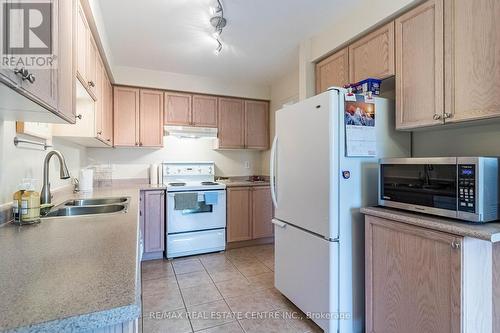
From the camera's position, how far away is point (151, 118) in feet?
11.5

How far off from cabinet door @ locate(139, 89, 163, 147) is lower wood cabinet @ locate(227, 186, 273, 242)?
1205 mm

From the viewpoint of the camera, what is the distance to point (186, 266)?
3.01 m

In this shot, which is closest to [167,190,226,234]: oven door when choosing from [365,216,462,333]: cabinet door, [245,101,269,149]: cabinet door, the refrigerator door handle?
[245,101,269,149]: cabinet door

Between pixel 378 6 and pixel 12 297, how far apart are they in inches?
96.9

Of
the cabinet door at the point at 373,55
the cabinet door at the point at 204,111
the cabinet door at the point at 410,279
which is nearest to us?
the cabinet door at the point at 410,279

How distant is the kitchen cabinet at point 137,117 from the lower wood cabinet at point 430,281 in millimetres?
→ 2906

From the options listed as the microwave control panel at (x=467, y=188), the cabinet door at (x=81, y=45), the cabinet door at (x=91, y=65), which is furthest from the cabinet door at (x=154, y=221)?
the microwave control panel at (x=467, y=188)

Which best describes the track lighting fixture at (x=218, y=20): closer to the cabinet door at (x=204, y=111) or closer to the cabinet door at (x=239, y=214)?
the cabinet door at (x=204, y=111)

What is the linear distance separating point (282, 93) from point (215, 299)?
283cm

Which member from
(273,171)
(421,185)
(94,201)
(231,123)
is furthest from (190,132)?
(421,185)

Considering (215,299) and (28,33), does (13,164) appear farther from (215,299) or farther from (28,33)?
(215,299)

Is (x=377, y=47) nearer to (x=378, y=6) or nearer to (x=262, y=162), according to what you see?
(x=378, y=6)

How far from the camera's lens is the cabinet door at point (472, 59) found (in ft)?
4.47

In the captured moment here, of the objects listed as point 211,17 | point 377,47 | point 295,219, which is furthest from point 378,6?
point 295,219
